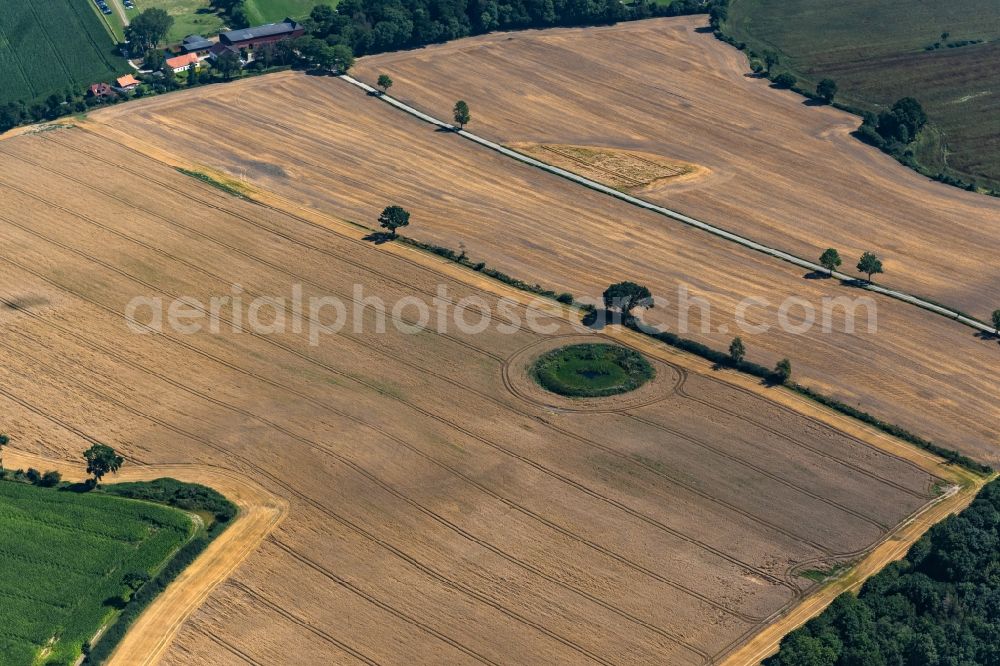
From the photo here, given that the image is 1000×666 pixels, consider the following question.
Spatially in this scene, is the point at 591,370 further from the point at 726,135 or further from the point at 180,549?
the point at 726,135

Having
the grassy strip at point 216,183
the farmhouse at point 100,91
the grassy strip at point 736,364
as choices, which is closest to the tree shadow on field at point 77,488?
the grassy strip at point 736,364

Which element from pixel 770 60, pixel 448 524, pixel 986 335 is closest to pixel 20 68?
pixel 770 60

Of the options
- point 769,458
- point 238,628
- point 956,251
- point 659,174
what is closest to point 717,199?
point 659,174

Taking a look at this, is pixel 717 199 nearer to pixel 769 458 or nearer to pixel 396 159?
pixel 396 159

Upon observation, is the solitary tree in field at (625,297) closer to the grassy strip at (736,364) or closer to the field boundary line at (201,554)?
the grassy strip at (736,364)

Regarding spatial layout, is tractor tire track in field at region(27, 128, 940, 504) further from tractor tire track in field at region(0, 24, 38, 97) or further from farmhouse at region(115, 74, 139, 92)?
tractor tire track in field at region(0, 24, 38, 97)

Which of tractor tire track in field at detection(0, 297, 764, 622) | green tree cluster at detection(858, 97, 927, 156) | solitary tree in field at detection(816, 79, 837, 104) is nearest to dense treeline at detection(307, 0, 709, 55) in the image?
solitary tree in field at detection(816, 79, 837, 104)
